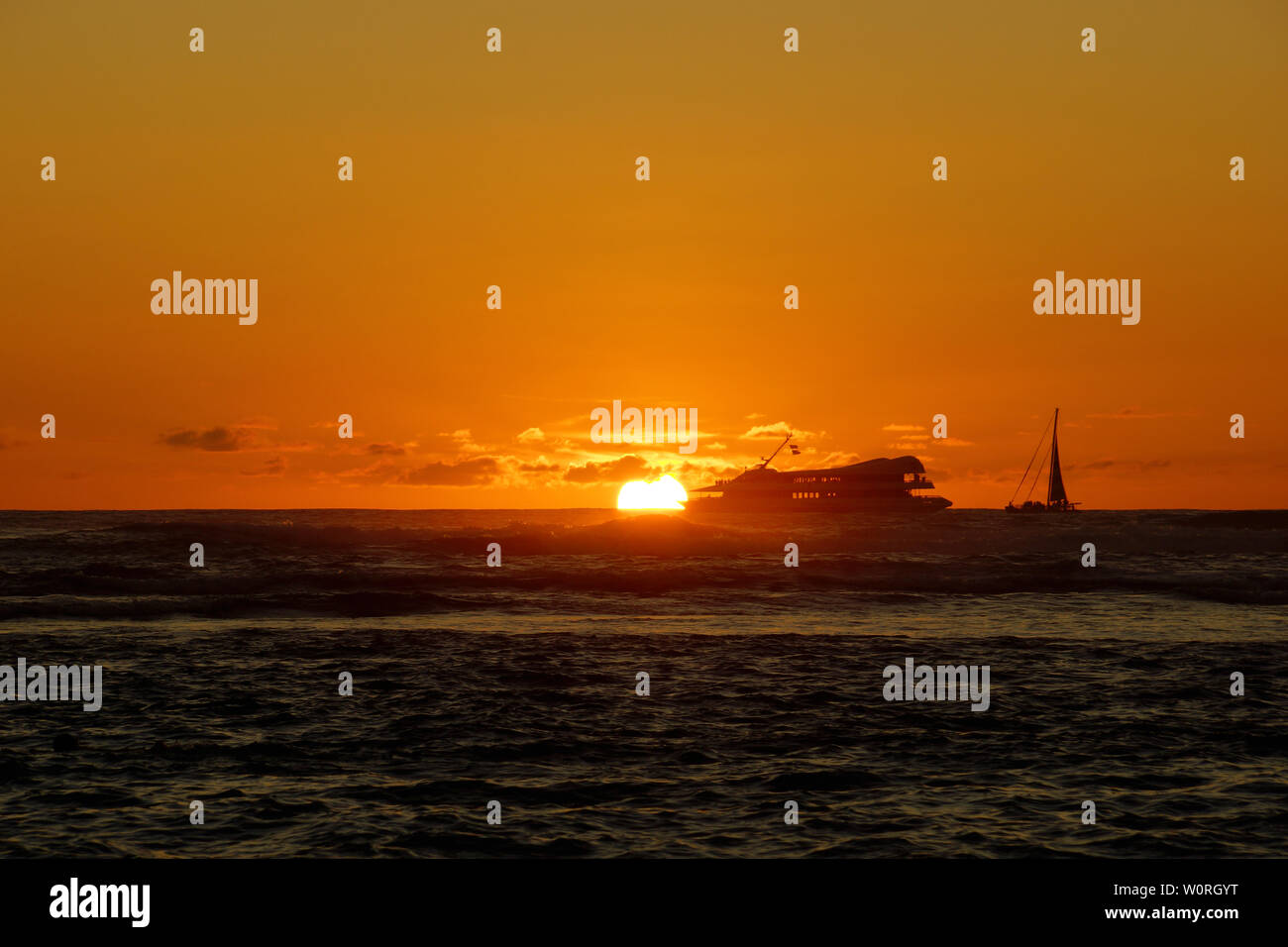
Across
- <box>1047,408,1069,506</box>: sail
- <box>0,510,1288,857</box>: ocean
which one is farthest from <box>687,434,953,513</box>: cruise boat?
<box>0,510,1288,857</box>: ocean

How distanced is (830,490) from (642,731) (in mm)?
177991

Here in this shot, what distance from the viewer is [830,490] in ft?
620

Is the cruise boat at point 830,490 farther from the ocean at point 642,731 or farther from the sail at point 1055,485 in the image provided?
the ocean at point 642,731

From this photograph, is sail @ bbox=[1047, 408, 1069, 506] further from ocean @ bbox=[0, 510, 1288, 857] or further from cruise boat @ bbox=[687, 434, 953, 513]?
ocean @ bbox=[0, 510, 1288, 857]

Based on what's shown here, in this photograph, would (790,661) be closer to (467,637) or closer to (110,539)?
(467,637)

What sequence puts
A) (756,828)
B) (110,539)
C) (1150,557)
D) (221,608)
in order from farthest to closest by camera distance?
(110,539) → (1150,557) → (221,608) → (756,828)

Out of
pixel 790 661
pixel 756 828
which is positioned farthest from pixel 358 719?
pixel 790 661

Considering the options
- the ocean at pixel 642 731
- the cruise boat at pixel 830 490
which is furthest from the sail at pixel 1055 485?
the ocean at pixel 642 731

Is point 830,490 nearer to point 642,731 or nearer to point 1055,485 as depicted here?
point 1055,485

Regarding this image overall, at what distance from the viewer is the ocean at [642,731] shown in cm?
1023

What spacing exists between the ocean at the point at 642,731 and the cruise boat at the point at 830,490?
155 m

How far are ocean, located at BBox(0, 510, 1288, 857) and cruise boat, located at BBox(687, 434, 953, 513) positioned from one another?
15531cm
